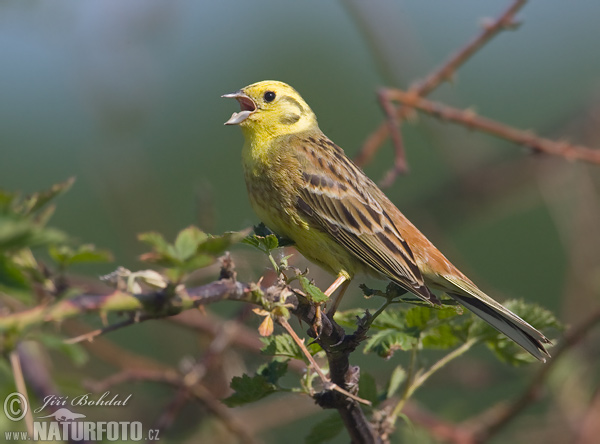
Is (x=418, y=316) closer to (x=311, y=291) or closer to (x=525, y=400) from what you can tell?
(x=311, y=291)

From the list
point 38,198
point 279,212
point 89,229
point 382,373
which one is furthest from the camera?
point 89,229

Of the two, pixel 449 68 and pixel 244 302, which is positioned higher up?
pixel 449 68

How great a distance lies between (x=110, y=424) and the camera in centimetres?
274

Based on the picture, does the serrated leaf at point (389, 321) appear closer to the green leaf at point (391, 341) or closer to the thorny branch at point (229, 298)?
the green leaf at point (391, 341)

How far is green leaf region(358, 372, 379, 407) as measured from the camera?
209cm

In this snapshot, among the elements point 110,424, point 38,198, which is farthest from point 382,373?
point 38,198

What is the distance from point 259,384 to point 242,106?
7.05ft

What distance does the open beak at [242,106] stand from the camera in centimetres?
362

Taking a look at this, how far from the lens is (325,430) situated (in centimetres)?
213

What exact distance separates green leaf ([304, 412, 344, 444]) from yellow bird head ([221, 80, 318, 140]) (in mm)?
1795

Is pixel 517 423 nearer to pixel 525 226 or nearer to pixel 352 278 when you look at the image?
pixel 352 278

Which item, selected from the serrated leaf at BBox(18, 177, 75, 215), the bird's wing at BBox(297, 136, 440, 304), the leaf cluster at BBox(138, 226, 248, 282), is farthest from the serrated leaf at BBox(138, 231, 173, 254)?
the bird's wing at BBox(297, 136, 440, 304)

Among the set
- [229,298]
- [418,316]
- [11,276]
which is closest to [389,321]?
[418,316]

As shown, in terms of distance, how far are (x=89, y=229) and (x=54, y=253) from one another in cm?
674
